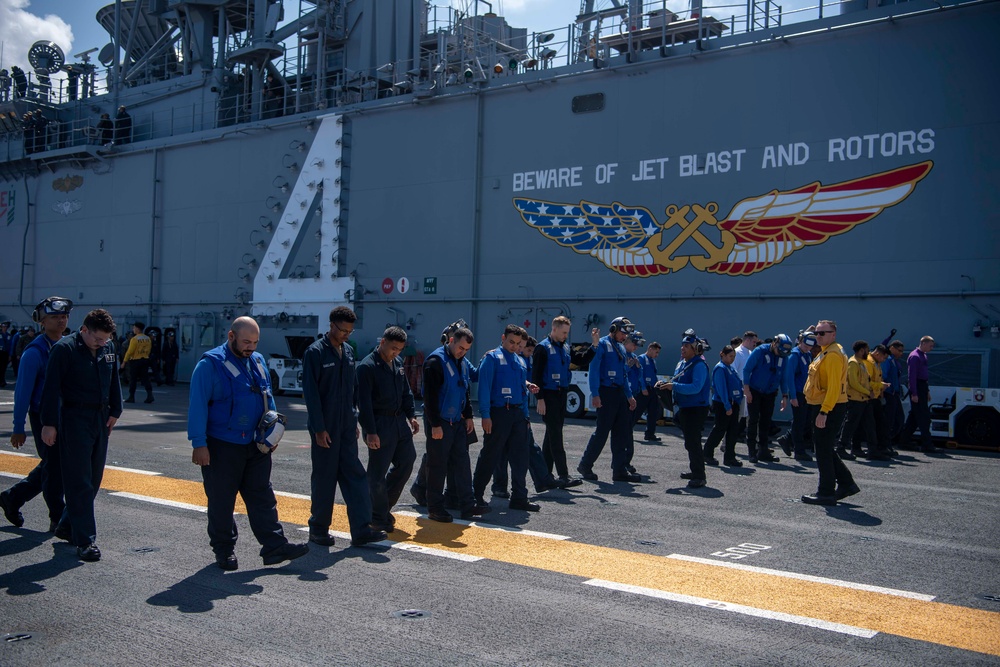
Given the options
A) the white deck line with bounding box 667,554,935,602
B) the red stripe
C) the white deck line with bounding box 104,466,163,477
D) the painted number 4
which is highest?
the red stripe

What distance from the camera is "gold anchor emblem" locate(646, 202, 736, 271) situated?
19078mm

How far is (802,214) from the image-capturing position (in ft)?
59.6

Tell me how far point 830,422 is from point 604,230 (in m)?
11.8

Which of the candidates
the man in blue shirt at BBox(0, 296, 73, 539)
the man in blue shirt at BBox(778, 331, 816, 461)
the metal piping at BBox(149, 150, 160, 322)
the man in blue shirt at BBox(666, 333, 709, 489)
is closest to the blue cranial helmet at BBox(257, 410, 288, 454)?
the man in blue shirt at BBox(0, 296, 73, 539)

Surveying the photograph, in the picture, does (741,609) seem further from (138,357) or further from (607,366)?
(138,357)

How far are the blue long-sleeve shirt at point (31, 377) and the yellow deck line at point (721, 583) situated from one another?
230cm

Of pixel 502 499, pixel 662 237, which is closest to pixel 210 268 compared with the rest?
pixel 662 237

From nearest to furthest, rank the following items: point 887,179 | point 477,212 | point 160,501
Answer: point 160,501
point 887,179
point 477,212

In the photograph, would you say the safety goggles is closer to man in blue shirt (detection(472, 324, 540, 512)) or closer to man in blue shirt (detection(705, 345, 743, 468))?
man in blue shirt (detection(472, 324, 540, 512))

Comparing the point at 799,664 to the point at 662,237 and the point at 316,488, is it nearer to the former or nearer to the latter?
the point at 316,488

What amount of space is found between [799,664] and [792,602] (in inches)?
46.6

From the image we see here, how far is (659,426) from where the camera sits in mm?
18484

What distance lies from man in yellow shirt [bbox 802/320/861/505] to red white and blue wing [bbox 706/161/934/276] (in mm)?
9096

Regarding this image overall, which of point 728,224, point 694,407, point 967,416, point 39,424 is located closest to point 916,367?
point 967,416
